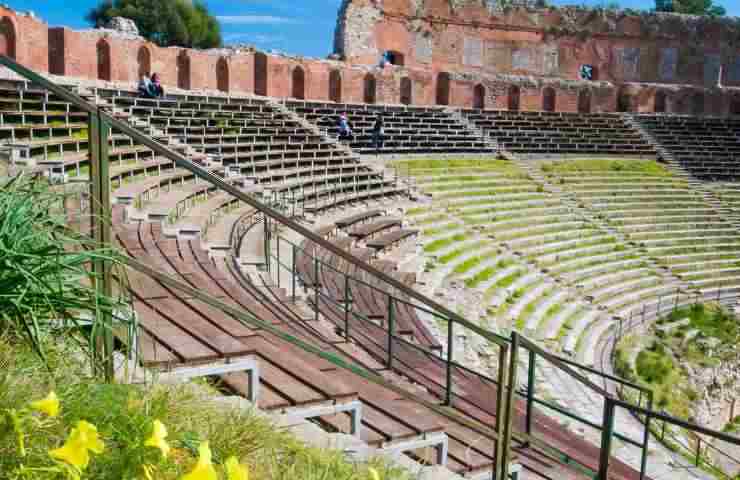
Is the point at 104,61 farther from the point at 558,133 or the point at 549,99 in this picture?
the point at 549,99

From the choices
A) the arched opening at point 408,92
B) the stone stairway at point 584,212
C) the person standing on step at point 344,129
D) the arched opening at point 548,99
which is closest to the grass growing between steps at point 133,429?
the stone stairway at point 584,212

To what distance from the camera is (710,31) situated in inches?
1544

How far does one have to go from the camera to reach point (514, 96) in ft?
111

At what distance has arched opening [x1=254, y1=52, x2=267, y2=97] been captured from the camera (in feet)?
91.2

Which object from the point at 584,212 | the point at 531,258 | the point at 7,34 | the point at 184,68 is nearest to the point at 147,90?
the point at 7,34

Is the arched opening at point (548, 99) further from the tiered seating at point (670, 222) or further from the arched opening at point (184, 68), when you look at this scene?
the arched opening at point (184, 68)

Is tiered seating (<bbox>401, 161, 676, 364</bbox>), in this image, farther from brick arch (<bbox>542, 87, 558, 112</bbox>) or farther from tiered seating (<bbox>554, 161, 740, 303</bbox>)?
brick arch (<bbox>542, 87, 558, 112</bbox>)

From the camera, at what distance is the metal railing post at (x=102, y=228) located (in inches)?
103

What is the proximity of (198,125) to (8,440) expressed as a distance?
16019mm

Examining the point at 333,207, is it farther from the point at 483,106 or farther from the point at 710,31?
the point at 710,31

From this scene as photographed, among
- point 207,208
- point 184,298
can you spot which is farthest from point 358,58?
point 184,298

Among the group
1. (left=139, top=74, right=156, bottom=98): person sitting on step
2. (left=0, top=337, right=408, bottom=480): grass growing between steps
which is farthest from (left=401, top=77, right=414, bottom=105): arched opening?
(left=0, top=337, right=408, bottom=480): grass growing between steps

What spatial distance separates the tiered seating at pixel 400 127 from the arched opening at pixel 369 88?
8.62ft

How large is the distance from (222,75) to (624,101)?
19.9 meters
